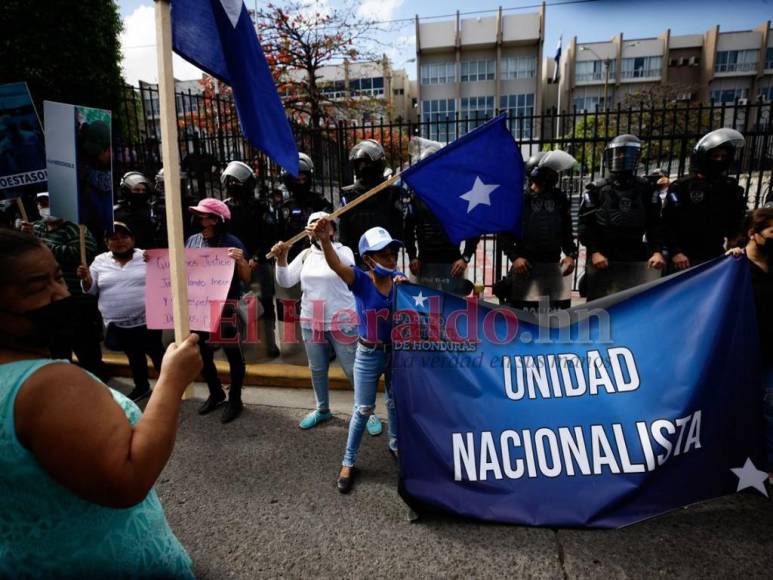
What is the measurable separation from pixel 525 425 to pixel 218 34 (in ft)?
8.47

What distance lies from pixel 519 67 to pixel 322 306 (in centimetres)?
5410

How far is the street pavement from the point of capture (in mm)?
2518

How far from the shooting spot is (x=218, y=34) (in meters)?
2.24

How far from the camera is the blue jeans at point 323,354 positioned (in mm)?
3871

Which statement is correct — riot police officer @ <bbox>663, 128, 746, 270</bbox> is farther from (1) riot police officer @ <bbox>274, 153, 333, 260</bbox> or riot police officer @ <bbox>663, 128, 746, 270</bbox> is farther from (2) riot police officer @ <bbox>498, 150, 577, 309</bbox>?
(1) riot police officer @ <bbox>274, 153, 333, 260</bbox>

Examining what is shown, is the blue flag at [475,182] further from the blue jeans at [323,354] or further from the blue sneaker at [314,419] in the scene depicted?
the blue sneaker at [314,419]

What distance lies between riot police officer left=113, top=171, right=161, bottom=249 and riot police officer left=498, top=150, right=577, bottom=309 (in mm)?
4055

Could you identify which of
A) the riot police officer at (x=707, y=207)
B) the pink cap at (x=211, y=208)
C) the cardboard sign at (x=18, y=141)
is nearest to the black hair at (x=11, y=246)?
the pink cap at (x=211, y=208)

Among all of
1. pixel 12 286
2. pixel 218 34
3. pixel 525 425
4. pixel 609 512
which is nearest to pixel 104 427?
pixel 12 286

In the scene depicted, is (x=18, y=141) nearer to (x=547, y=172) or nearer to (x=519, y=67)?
(x=547, y=172)

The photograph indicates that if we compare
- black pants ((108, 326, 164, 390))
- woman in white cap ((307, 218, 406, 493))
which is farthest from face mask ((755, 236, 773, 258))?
black pants ((108, 326, 164, 390))

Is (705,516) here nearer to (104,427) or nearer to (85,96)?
(104,427)

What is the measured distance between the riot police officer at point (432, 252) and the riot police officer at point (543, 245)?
45 cm

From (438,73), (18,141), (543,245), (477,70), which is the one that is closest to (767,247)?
(543,245)
